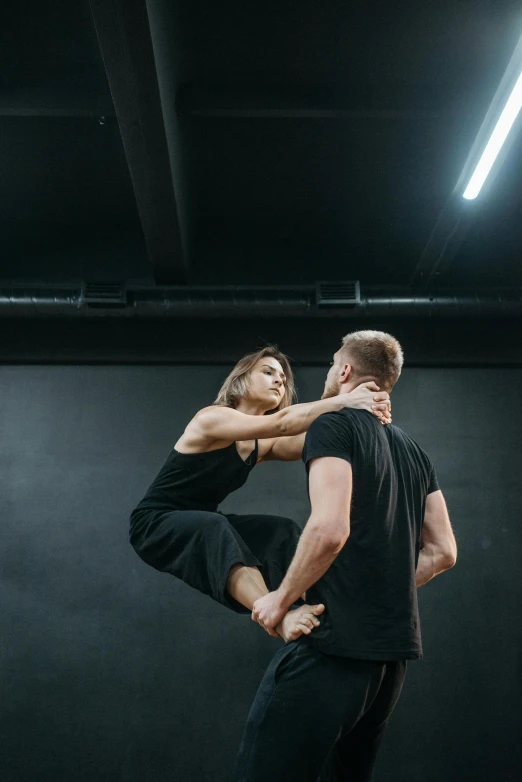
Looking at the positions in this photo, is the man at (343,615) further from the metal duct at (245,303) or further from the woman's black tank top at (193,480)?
the metal duct at (245,303)

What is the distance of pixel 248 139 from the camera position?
4.32m

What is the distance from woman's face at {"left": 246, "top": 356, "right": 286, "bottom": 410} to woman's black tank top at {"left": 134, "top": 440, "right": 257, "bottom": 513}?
34 cm

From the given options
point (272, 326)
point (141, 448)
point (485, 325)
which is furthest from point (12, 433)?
point (485, 325)

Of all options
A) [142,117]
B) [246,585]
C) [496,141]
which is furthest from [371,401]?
[142,117]

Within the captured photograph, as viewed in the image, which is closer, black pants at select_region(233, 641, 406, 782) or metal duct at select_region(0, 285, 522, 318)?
black pants at select_region(233, 641, 406, 782)

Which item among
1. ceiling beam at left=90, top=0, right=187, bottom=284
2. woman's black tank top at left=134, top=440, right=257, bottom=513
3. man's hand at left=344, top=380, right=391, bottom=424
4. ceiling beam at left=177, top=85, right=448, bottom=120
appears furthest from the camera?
ceiling beam at left=177, top=85, right=448, bottom=120

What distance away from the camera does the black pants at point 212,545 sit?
2.30 metres

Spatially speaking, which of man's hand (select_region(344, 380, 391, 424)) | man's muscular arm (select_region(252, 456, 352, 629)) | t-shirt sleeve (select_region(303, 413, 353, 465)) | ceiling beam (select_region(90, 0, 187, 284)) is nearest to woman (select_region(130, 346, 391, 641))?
man's hand (select_region(344, 380, 391, 424))

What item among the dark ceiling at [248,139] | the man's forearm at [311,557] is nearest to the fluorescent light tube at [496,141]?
the dark ceiling at [248,139]

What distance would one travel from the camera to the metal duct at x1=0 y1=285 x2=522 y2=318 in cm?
491

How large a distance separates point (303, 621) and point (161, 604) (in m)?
3.14

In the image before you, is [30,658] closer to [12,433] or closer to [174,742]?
[174,742]

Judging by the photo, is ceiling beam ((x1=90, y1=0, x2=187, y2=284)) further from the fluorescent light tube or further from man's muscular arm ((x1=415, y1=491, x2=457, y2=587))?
man's muscular arm ((x1=415, y1=491, x2=457, y2=587))

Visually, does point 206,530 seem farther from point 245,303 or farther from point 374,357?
point 245,303
